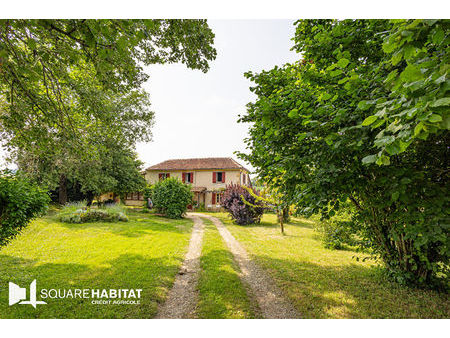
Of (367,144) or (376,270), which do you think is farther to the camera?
(376,270)

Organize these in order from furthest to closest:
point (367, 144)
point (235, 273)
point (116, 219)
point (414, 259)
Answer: point (116, 219), point (235, 273), point (414, 259), point (367, 144)

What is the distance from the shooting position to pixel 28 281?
408cm

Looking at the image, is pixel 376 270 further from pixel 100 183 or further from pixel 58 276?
pixel 100 183

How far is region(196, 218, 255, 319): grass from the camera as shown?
10.5 ft

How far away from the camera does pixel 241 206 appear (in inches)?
528

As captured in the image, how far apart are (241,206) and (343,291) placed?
950 cm

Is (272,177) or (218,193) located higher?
(272,177)

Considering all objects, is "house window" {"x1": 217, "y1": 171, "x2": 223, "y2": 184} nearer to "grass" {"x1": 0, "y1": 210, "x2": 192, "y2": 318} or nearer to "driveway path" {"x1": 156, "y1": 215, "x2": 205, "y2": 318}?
"grass" {"x1": 0, "y1": 210, "x2": 192, "y2": 318}

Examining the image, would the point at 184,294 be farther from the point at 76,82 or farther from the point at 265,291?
the point at 76,82

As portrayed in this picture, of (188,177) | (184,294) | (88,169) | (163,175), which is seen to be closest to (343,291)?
(184,294)

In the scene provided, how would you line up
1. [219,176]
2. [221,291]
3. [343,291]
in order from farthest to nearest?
1. [219,176]
2. [343,291]
3. [221,291]

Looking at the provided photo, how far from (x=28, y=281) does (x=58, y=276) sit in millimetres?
497

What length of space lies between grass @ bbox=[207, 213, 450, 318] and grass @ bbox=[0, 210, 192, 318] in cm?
270

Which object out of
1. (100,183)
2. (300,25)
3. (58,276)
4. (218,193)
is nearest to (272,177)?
(300,25)
